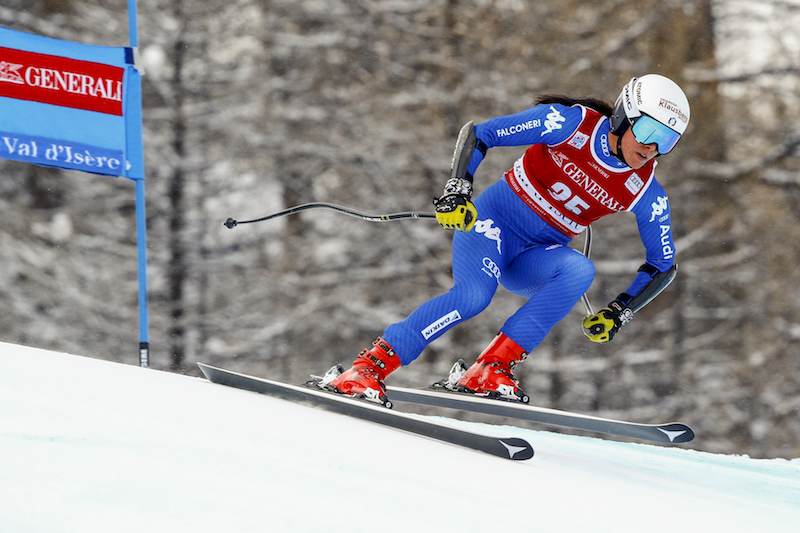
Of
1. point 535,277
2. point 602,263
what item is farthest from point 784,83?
point 535,277

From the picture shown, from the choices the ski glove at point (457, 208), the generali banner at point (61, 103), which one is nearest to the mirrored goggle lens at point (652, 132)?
the ski glove at point (457, 208)

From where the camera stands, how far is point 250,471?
4.81 feet

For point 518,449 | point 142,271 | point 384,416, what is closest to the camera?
point 518,449

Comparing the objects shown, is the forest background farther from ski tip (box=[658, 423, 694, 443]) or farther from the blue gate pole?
ski tip (box=[658, 423, 694, 443])

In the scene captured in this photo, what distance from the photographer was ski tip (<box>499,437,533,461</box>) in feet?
7.16

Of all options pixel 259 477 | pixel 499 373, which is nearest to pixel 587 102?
pixel 499 373

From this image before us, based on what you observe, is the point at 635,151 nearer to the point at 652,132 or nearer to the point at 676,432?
the point at 652,132

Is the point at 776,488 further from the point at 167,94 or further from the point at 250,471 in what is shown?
the point at 167,94

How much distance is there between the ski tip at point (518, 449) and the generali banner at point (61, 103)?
113 inches

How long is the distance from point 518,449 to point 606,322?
1.01m

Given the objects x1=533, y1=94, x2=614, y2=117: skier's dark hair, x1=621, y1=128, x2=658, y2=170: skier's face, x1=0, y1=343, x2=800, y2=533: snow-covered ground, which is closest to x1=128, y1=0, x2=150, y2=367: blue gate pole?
x1=0, y1=343, x2=800, y2=533: snow-covered ground

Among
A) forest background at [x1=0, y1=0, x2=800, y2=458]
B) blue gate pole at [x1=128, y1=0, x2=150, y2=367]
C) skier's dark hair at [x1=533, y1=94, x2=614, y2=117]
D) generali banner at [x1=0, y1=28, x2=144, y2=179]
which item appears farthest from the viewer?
forest background at [x1=0, y1=0, x2=800, y2=458]

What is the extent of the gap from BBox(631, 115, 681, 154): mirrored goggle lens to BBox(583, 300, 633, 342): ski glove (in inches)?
29.0

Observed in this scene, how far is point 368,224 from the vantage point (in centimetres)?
848
